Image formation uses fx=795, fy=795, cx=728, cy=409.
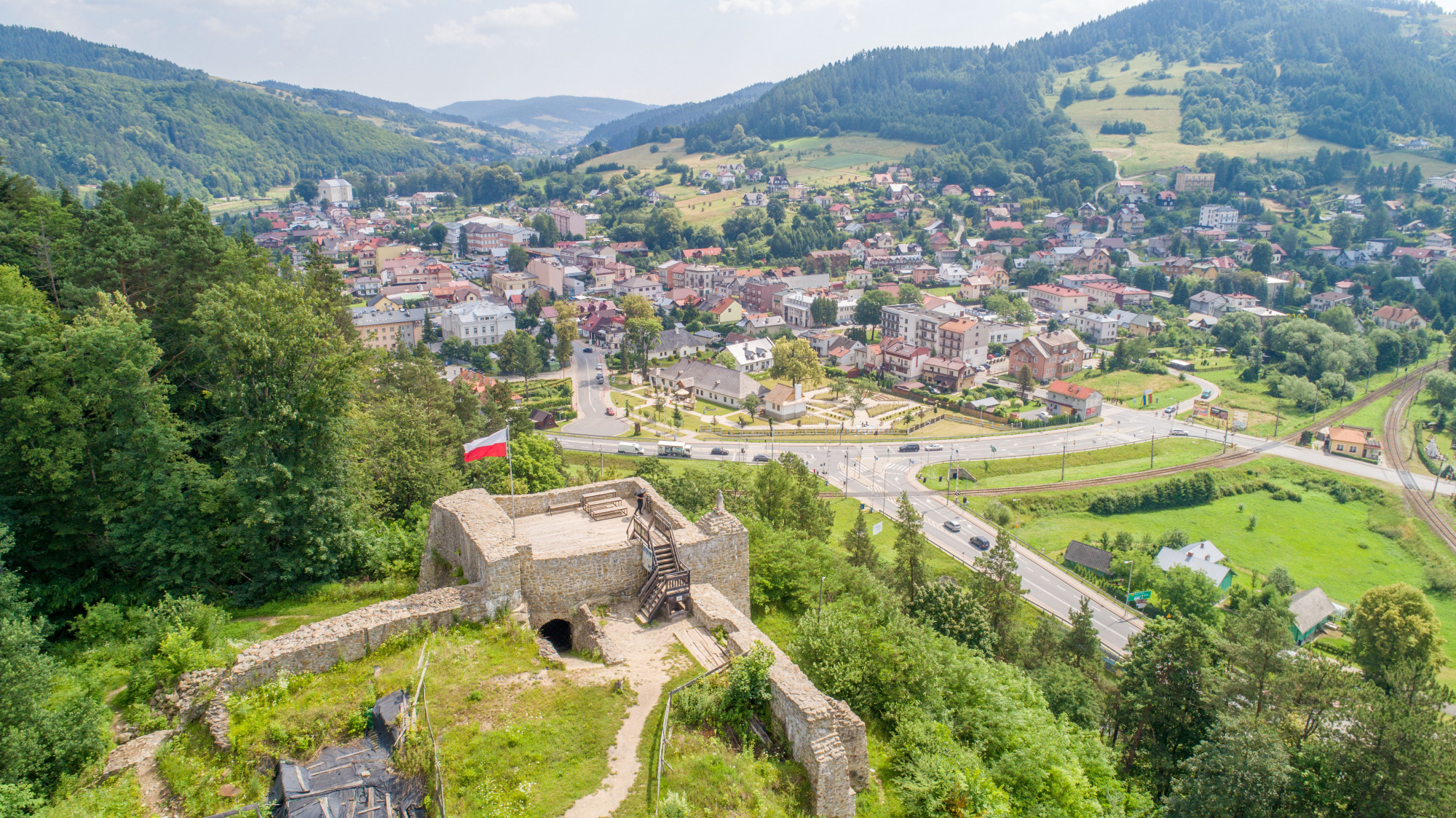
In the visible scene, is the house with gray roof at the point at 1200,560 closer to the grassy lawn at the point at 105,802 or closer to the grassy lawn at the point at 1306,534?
the grassy lawn at the point at 1306,534

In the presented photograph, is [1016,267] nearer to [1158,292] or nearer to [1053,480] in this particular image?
[1158,292]

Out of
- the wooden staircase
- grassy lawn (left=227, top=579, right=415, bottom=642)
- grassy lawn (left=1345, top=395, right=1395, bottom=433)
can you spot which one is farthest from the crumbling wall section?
grassy lawn (left=1345, top=395, right=1395, bottom=433)

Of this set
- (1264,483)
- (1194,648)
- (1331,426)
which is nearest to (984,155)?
(1331,426)

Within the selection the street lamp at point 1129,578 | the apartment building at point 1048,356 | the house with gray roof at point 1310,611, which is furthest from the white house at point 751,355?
the house with gray roof at point 1310,611

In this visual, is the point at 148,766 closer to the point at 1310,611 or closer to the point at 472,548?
the point at 472,548

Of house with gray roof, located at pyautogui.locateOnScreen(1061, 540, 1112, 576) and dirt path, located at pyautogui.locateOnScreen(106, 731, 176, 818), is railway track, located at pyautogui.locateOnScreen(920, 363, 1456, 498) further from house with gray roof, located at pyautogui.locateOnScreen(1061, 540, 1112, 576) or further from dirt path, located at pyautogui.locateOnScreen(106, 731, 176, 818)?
dirt path, located at pyautogui.locateOnScreen(106, 731, 176, 818)

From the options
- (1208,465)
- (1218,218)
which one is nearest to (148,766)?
(1208,465)

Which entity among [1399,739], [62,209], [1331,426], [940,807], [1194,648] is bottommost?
[1331,426]
